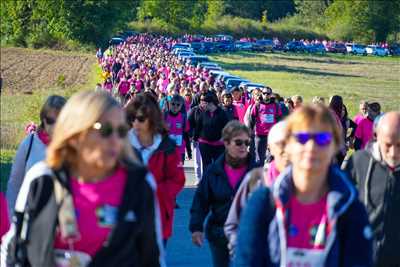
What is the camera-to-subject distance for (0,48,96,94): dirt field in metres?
49.0

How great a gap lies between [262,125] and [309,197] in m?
12.1

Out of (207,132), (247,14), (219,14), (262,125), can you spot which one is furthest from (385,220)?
(247,14)

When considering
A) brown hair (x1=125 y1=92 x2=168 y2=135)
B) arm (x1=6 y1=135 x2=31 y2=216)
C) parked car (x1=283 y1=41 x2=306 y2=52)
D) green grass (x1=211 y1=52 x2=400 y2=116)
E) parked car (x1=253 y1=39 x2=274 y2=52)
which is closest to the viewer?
arm (x1=6 y1=135 x2=31 y2=216)

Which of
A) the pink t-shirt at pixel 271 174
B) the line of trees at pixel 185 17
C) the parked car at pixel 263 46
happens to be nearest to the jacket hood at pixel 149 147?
the pink t-shirt at pixel 271 174

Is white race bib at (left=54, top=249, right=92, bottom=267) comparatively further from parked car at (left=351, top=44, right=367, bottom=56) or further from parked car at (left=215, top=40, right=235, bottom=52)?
parked car at (left=351, top=44, right=367, bottom=56)

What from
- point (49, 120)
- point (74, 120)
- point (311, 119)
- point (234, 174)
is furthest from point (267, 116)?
point (74, 120)

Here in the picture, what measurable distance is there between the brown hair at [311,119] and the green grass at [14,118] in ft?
34.0

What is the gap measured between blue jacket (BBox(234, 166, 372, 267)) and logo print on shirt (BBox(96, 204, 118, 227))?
0.62 m

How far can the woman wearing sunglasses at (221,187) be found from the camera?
8000 mm

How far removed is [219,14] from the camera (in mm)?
149125

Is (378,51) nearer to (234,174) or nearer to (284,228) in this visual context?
(234,174)

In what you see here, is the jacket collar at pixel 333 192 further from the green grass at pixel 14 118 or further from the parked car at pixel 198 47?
the parked car at pixel 198 47

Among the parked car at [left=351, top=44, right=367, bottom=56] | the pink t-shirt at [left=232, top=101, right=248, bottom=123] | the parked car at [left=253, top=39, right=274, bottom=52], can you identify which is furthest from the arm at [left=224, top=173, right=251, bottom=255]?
the parked car at [left=351, top=44, right=367, bottom=56]

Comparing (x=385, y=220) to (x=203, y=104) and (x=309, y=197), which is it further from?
(x=203, y=104)
